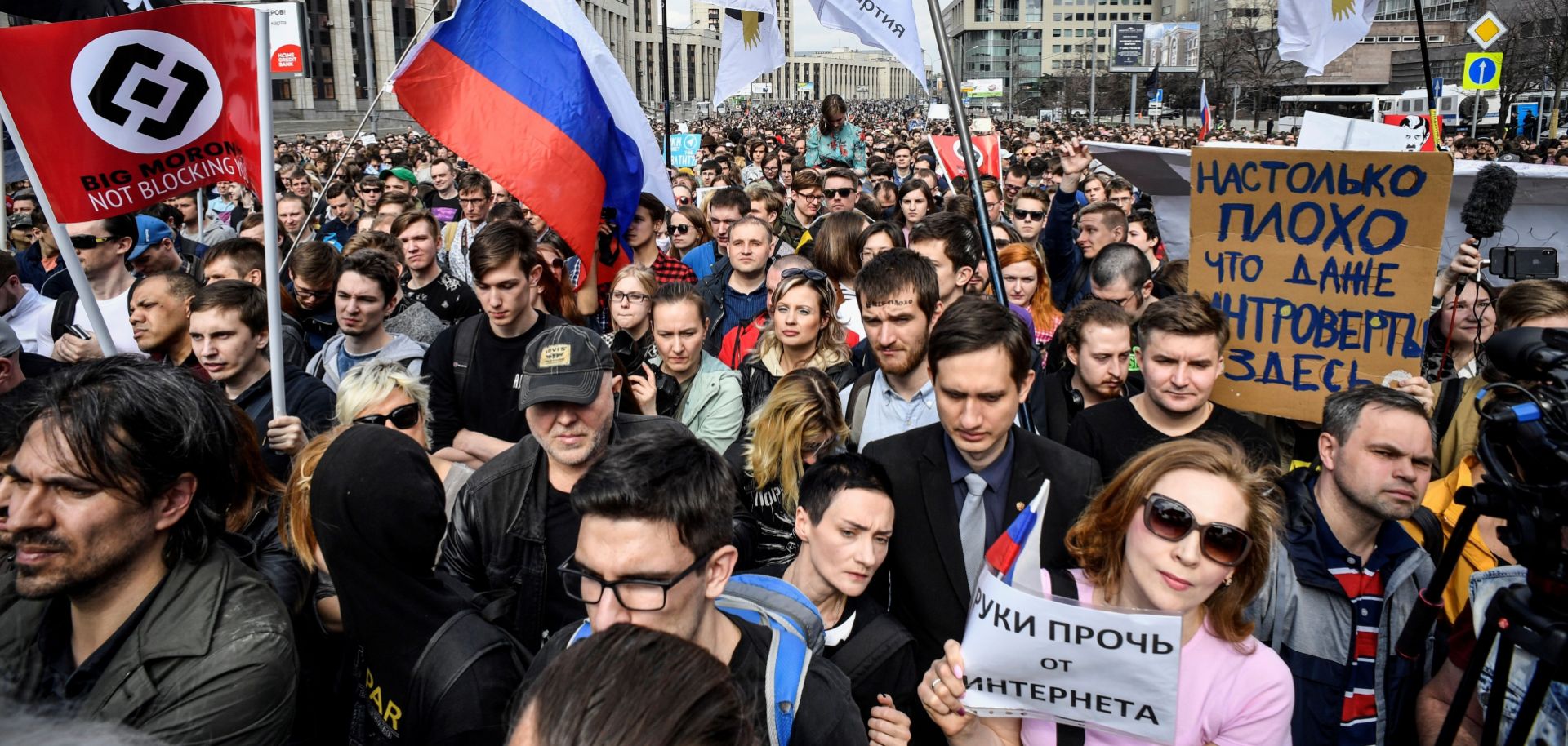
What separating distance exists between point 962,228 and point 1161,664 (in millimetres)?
3419

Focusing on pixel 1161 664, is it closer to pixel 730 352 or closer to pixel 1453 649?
pixel 1453 649

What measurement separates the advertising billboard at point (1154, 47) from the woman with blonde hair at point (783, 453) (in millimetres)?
55587

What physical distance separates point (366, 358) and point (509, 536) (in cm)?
241

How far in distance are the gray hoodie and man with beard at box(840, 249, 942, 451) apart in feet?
6.81

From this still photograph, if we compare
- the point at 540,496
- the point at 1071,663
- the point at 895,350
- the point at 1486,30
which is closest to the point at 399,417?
the point at 540,496

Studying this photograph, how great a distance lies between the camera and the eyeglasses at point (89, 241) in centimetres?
551

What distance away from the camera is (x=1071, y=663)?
2.14 metres

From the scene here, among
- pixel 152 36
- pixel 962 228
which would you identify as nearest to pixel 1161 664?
pixel 962 228

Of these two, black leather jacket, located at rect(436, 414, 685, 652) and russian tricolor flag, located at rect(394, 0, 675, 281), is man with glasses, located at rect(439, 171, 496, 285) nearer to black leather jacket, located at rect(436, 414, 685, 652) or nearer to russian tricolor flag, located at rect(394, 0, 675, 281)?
russian tricolor flag, located at rect(394, 0, 675, 281)

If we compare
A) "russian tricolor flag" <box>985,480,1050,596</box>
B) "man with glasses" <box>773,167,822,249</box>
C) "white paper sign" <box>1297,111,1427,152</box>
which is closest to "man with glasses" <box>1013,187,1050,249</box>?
"man with glasses" <box>773,167,822,249</box>

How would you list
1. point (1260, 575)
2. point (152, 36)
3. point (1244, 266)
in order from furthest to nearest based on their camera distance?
point (1244, 266) → point (152, 36) → point (1260, 575)

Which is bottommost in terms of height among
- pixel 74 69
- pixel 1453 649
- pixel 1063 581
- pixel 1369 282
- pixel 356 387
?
pixel 1453 649

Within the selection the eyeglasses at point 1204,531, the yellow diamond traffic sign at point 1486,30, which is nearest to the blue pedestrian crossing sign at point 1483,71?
the yellow diamond traffic sign at point 1486,30

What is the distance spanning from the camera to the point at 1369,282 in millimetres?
3967
